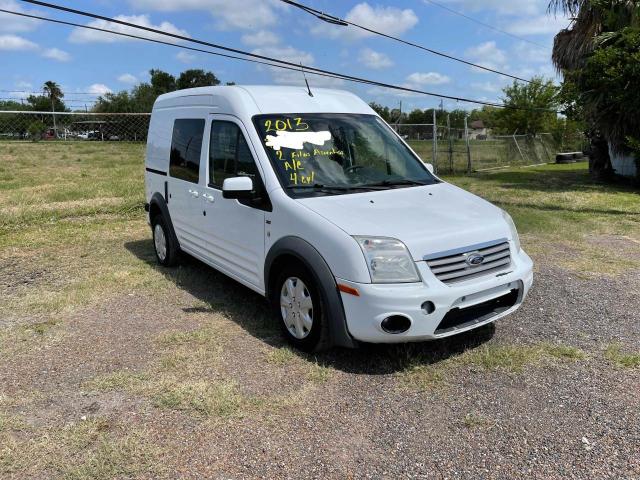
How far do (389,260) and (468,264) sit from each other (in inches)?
23.9

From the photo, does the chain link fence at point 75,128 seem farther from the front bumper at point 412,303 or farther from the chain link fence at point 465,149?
the front bumper at point 412,303

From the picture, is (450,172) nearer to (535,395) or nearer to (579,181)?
(579,181)

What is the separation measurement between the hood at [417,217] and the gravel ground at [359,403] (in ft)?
3.08

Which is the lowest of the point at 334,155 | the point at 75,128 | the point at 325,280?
the point at 325,280

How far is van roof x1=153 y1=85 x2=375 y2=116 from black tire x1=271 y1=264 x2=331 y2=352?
153 cm

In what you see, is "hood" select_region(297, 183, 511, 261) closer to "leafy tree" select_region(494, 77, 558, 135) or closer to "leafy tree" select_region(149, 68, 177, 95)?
"leafy tree" select_region(494, 77, 558, 135)

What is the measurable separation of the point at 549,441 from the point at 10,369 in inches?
147

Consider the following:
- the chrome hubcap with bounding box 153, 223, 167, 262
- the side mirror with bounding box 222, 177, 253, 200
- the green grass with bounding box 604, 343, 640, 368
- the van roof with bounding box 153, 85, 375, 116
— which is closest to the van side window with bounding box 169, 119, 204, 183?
the van roof with bounding box 153, 85, 375, 116

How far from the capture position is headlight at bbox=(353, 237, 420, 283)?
3670 millimetres

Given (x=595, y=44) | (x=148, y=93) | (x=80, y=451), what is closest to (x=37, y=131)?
(x=148, y=93)

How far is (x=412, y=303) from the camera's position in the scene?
3.62m

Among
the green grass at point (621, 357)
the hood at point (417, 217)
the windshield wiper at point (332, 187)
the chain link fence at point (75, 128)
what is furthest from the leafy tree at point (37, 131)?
the green grass at point (621, 357)

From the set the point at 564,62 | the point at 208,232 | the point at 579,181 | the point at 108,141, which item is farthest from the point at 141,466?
the point at 108,141

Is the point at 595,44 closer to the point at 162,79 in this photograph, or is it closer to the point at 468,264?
the point at 468,264
